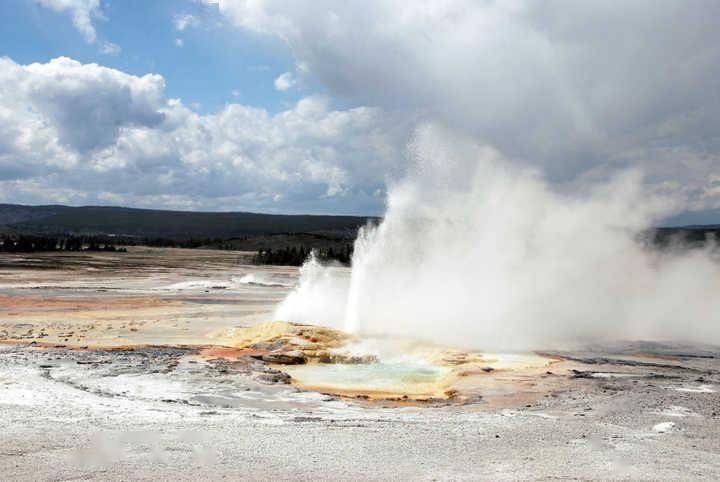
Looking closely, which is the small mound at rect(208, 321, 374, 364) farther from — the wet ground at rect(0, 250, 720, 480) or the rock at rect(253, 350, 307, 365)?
the wet ground at rect(0, 250, 720, 480)

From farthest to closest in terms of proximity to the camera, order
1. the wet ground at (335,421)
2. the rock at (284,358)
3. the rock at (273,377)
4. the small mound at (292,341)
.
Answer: the small mound at (292,341), the rock at (284,358), the rock at (273,377), the wet ground at (335,421)

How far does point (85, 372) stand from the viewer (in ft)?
45.1

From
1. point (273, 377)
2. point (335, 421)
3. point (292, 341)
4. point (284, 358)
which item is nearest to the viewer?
point (335, 421)

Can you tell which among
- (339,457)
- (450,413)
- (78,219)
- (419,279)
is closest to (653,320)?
(419,279)

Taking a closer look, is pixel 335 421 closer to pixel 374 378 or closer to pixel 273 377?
pixel 273 377

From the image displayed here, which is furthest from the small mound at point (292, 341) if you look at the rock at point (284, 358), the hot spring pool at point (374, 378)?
the hot spring pool at point (374, 378)

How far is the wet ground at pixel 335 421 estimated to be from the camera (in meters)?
7.43

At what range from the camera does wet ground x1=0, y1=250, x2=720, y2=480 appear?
24.4 ft

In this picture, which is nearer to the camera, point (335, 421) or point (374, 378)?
point (335, 421)

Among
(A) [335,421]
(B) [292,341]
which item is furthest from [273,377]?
(B) [292,341]

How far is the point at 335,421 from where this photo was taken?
386 inches

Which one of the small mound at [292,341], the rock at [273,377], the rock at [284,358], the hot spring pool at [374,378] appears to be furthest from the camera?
the small mound at [292,341]

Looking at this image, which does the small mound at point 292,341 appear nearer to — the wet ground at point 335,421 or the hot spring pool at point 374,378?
the hot spring pool at point 374,378

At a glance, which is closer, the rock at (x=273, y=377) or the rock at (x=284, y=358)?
the rock at (x=273, y=377)
